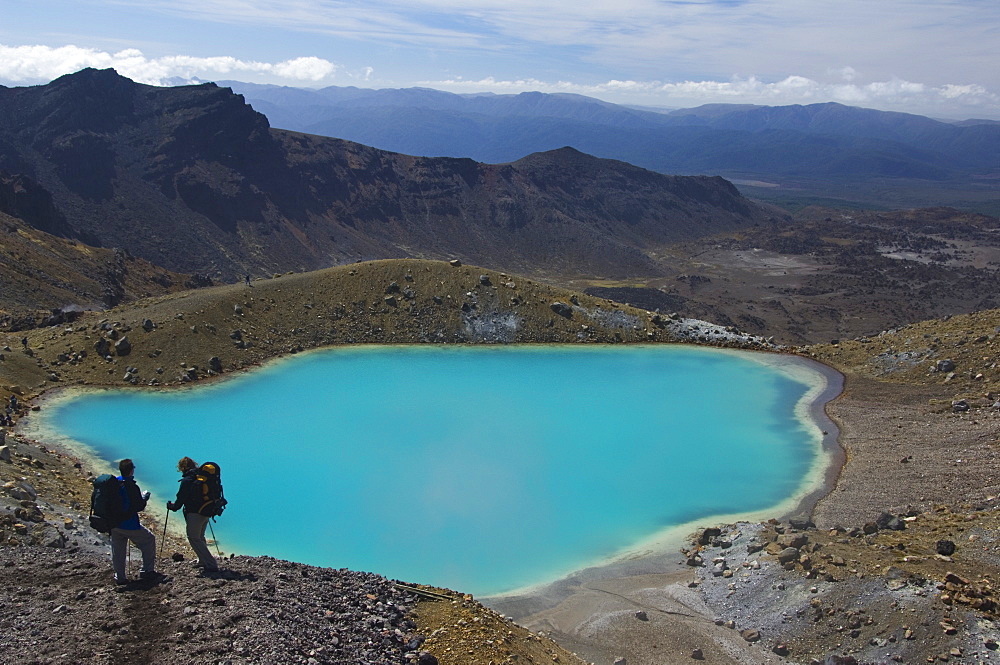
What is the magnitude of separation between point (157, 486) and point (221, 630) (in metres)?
16.5

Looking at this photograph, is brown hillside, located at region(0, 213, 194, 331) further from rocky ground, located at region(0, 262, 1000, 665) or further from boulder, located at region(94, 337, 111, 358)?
rocky ground, located at region(0, 262, 1000, 665)

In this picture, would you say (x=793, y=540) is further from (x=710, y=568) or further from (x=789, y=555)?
(x=710, y=568)

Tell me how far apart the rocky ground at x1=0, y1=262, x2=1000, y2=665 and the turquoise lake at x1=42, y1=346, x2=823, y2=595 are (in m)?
2.15

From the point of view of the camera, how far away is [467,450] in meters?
31.1

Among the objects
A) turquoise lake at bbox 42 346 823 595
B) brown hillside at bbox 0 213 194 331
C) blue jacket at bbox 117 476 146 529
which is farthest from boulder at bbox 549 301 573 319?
blue jacket at bbox 117 476 146 529

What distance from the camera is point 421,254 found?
120 meters

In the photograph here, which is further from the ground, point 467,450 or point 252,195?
point 252,195

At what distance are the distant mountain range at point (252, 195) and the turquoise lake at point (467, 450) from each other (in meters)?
54.2

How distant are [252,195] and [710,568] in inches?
4042

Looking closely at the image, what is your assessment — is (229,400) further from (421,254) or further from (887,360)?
(421,254)

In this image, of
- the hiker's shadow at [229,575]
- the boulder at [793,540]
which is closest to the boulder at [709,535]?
the boulder at [793,540]

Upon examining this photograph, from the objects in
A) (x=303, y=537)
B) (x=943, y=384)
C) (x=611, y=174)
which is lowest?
(x=303, y=537)

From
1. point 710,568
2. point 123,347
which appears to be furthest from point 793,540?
point 123,347

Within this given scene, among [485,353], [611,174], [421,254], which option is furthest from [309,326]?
[611,174]
